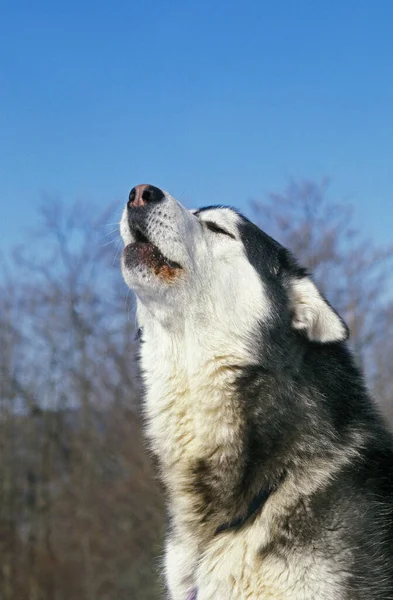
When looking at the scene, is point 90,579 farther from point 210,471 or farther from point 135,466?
point 210,471

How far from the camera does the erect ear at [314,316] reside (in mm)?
4410

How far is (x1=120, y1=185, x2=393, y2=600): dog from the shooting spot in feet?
12.7

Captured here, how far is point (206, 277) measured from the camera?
15.3 ft

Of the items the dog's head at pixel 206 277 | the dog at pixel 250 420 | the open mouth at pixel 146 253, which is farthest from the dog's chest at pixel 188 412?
the open mouth at pixel 146 253

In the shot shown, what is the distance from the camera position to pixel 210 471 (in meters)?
4.29

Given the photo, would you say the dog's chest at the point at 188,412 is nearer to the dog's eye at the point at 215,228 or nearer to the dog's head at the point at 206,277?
the dog's head at the point at 206,277

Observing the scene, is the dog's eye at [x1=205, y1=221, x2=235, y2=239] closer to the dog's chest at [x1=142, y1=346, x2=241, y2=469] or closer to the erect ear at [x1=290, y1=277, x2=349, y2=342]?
the erect ear at [x1=290, y1=277, x2=349, y2=342]

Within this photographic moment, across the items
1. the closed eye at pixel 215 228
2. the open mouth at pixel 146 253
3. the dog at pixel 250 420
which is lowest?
the dog at pixel 250 420

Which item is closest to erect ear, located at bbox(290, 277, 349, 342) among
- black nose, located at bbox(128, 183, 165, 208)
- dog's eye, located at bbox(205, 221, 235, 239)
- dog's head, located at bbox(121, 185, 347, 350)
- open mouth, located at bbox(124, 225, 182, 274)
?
dog's head, located at bbox(121, 185, 347, 350)

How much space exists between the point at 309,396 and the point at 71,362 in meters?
29.9

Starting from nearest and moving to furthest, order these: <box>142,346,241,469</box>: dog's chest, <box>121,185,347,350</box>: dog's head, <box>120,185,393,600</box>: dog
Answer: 1. <box>120,185,393,600</box>: dog
2. <box>142,346,241,469</box>: dog's chest
3. <box>121,185,347,350</box>: dog's head

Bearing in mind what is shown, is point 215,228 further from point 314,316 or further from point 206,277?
point 314,316

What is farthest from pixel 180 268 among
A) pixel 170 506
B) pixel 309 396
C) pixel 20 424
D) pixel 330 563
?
pixel 20 424

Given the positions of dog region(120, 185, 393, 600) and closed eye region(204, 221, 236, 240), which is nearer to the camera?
dog region(120, 185, 393, 600)
